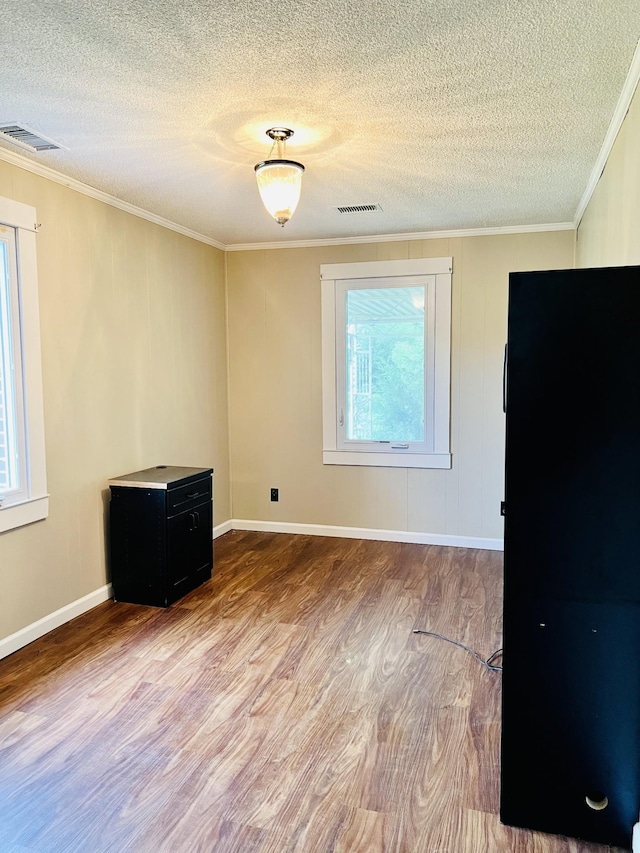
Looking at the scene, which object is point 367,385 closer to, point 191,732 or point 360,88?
point 360,88

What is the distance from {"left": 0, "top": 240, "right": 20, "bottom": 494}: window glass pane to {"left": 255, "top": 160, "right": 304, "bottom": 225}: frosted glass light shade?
4.50ft

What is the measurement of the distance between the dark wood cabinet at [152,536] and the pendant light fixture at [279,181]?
1.71 metres

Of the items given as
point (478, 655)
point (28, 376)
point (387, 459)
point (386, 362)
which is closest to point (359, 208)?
point (386, 362)

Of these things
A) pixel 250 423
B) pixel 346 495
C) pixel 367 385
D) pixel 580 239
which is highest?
pixel 580 239

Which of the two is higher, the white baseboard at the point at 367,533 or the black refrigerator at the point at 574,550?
the black refrigerator at the point at 574,550

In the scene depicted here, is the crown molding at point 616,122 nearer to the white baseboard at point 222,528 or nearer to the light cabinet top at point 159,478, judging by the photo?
the light cabinet top at point 159,478

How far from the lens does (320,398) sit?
16.1 ft

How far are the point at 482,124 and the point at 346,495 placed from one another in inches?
123

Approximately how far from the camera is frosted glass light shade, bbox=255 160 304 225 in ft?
8.11

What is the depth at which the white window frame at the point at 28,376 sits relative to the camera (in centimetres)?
286

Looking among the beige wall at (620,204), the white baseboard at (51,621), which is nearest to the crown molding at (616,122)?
the beige wall at (620,204)

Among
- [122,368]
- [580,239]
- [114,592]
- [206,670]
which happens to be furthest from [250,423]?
[580,239]

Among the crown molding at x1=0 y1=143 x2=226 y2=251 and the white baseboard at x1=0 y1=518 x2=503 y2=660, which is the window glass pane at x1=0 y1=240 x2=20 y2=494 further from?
the white baseboard at x1=0 y1=518 x2=503 y2=660

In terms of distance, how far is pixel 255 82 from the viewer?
82.7 inches
